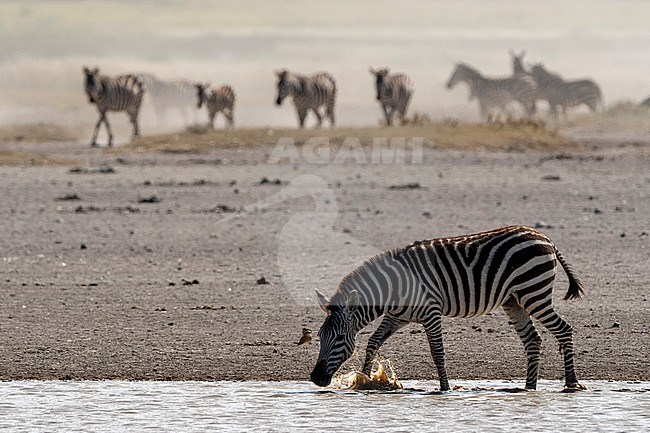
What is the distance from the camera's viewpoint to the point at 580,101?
39688 millimetres

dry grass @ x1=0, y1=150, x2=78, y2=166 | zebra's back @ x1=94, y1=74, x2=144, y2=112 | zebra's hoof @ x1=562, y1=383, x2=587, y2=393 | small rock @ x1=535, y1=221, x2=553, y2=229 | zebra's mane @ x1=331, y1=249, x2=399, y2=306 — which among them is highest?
zebra's back @ x1=94, y1=74, x2=144, y2=112

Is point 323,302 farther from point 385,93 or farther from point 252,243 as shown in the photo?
point 385,93

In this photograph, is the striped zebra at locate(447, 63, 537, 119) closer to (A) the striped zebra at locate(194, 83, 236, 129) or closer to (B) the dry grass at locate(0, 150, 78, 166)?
(A) the striped zebra at locate(194, 83, 236, 129)

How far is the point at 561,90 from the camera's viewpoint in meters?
39.2

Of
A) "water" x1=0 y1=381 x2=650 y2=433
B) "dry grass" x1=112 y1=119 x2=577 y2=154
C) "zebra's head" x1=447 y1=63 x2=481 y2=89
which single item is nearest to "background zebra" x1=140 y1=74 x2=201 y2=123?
"zebra's head" x1=447 y1=63 x2=481 y2=89

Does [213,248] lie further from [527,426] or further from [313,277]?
[527,426]

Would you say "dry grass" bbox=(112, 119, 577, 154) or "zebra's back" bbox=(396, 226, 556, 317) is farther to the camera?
"dry grass" bbox=(112, 119, 577, 154)

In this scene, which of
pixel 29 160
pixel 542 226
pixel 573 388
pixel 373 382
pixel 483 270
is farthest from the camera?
pixel 29 160

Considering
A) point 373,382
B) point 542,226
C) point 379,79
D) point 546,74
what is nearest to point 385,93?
point 379,79

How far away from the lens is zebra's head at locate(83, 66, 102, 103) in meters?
29.7

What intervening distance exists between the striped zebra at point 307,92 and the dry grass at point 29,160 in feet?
27.3

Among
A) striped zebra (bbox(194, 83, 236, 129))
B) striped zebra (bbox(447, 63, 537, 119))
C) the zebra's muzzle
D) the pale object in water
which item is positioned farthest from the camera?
striped zebra (bbox(447, 63, 537, 119))

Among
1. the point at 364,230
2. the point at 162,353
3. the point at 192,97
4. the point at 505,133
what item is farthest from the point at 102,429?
the point at 192,97

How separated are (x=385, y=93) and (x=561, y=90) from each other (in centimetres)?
943
